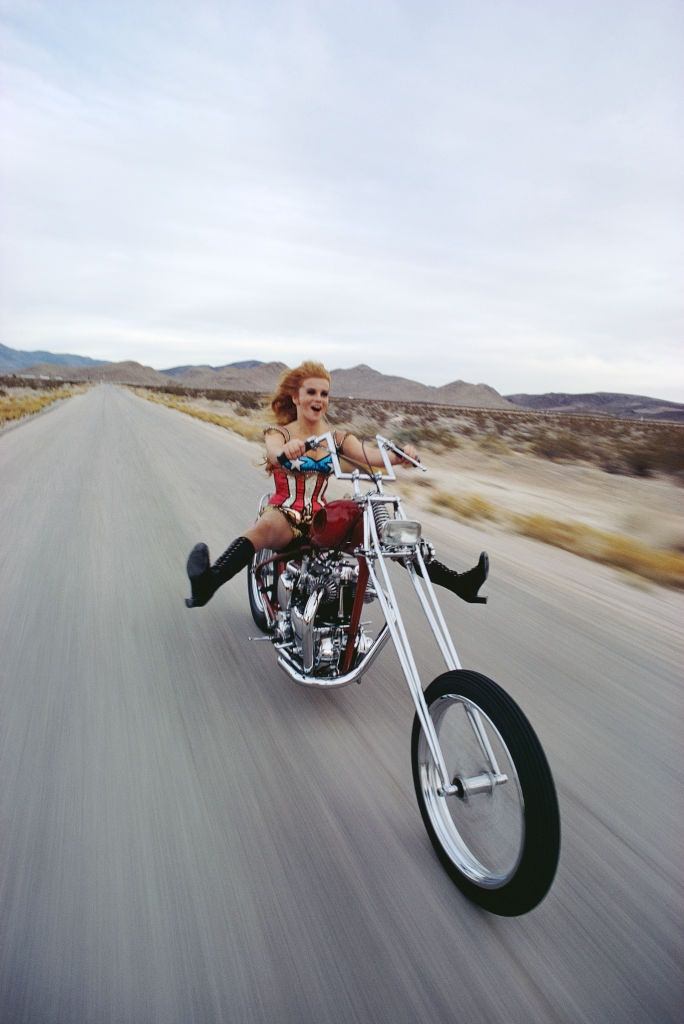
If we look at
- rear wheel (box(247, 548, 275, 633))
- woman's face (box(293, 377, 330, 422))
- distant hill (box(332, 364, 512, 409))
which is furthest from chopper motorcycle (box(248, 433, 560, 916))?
distant hill (box(332, 364, 512, 409))

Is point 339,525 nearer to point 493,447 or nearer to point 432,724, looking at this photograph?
point 432,724

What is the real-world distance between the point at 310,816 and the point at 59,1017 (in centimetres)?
95

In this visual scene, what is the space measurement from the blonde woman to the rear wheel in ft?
1.05

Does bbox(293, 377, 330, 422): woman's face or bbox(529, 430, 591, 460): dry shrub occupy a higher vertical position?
bbox(293, 377, 330, 422): woman's face

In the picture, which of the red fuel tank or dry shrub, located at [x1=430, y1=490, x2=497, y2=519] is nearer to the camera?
the red fuel tank

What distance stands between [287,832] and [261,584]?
176 centimetres

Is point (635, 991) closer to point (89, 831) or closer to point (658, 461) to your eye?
point (89, 831)

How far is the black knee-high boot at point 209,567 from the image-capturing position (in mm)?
3111

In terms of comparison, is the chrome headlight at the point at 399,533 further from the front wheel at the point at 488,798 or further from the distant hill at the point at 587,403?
the distant hill at the point at 587,403

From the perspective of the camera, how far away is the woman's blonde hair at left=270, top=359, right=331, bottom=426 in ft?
10.4

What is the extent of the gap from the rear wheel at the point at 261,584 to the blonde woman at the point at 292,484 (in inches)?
12.6

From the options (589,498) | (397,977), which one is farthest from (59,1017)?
(589,498)

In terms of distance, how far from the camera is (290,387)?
3326mm

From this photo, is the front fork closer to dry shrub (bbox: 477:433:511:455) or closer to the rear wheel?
the rear wheel
